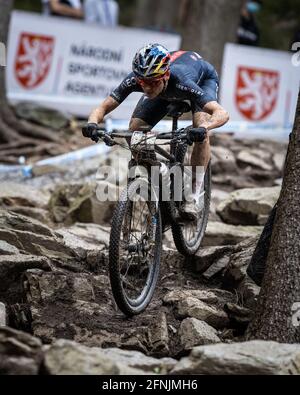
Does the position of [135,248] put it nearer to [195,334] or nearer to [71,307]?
[71,307]

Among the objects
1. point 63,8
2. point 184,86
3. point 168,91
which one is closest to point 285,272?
point 184,86

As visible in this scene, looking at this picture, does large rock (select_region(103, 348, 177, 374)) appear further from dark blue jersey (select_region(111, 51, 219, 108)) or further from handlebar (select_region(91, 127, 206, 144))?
dark blue jersey (select_region(111, 51, 219, 108))

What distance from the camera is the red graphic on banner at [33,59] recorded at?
1305cm

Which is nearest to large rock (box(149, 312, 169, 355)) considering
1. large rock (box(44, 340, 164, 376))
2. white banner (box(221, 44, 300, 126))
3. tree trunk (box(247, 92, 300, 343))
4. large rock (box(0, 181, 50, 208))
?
tree trunk (box(247, 92, 300, 343))

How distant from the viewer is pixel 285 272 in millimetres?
5301

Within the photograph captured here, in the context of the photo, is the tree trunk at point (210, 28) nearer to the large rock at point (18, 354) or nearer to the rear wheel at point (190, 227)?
the rear wheel at point (190, 227)

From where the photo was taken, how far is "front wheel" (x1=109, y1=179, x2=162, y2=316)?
554cm

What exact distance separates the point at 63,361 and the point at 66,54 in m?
9.80

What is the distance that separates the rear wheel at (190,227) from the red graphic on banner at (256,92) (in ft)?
20.1

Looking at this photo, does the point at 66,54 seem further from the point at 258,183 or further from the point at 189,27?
the point at 258,183

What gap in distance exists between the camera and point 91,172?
36.4 feet

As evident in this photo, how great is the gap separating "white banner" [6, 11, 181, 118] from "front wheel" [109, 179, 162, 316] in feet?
24.6

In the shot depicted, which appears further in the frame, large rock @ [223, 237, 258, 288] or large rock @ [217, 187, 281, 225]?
large rock @ [217, 187, 281, 225]

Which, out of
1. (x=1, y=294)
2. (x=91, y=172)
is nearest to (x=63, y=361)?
(x=1, y=294)
